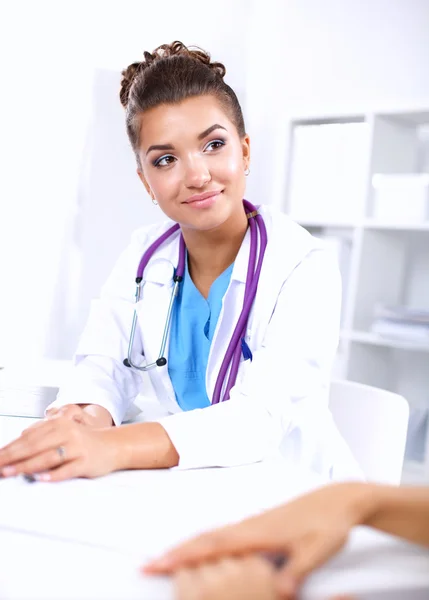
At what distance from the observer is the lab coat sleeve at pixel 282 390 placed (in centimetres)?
106

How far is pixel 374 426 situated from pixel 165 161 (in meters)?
0.62

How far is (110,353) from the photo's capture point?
1461 mm

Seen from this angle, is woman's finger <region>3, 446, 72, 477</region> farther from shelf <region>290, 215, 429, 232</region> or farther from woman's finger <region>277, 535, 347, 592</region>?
shelf <region>290, 215, 429, 232</region>

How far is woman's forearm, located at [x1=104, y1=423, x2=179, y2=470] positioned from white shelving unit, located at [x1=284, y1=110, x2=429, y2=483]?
1989 millimetres

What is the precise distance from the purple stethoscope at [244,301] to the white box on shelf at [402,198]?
1489 mm

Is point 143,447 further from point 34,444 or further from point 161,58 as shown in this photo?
point 161,58

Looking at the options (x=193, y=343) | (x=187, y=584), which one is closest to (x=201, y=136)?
(x=193, y=343)

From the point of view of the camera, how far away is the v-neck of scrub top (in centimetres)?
145

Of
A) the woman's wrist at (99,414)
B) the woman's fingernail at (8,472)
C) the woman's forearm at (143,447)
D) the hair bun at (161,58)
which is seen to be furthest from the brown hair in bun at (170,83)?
the woman's fingernail at (8,472)

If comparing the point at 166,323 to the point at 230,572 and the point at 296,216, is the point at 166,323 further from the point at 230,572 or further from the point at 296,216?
the point at 296,216

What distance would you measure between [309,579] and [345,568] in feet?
0.15

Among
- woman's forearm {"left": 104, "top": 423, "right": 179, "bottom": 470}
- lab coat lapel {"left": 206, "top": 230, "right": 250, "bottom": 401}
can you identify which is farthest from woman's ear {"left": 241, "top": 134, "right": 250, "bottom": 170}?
woman's forearm {"left": 104, "top": 423, "right": 179, "bottom": 470}

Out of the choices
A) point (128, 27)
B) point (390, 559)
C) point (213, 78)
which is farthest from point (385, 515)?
point (128, 27)

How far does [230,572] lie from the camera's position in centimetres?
60
